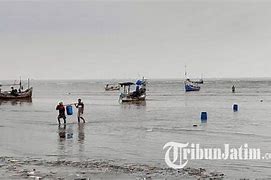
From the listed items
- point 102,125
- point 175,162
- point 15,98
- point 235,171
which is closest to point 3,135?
point 102,125

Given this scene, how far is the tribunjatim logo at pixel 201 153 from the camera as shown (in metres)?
16.8

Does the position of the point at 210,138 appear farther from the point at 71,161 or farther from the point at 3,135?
the point at 3,135

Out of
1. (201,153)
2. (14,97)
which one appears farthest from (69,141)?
(14,97)

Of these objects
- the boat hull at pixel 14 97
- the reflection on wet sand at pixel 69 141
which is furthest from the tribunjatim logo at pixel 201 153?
the boat hull at pixel 14 97

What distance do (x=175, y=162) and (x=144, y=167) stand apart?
1.37 metres

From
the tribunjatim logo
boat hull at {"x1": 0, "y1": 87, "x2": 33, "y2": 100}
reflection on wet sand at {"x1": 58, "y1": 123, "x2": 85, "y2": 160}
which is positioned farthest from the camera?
boat hull at {"x1": 0, "y1": 87, "x2": 33, "y2": 100}

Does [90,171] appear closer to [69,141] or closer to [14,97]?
[69,141]

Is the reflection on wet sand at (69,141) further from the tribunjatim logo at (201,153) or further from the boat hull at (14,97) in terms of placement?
the boat hull at (14,97)

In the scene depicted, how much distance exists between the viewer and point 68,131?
1062 inches

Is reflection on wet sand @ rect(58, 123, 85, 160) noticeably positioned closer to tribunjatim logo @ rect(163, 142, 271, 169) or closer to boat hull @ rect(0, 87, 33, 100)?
tribunjatim logo @ rect(163, 142, 271, 169)

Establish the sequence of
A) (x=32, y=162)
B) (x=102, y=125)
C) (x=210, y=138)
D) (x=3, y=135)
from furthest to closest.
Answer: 1. (x=102, y=125)
2. (x=3, y=135)
3. (x=210, y=138)
4. (x=32, y=162)

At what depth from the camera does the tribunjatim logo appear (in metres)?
16.8

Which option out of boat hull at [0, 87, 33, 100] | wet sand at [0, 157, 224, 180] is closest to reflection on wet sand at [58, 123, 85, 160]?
wet sand at [0, 157, 224, 180]

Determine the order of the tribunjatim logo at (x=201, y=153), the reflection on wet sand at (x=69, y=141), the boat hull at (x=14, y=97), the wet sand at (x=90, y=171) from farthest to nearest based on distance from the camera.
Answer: the boat hull at (x=14, y=97), the reflection on wet sand at (x=69, y=141), the tribunjatim logo at (x=201, y=153), the wet sand at (x=90, y=171)
